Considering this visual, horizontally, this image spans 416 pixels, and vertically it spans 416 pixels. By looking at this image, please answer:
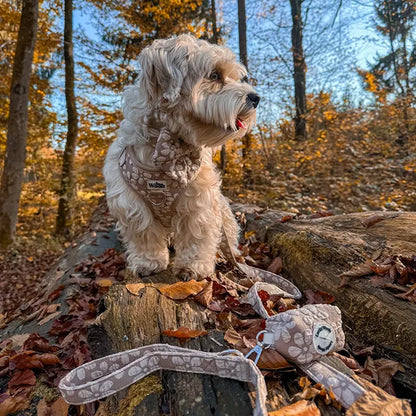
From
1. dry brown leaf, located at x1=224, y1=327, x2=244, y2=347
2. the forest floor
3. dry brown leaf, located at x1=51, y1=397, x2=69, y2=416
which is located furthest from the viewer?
the forest floor

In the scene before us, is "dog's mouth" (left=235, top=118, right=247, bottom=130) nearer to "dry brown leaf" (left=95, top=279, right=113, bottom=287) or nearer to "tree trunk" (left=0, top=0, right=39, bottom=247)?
"dry brown leaf" (left=95, top=279, right=113, bottom=287)

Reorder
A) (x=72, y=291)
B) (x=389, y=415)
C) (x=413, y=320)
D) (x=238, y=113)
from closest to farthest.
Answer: (x=389, y=415) → (x=413, y=320) → (x=238, y=113) → (x=72, y=291)

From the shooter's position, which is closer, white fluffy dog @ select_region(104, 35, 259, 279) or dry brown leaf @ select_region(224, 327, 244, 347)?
dry brown leaf @ select_region(224, 327, 244, 347)

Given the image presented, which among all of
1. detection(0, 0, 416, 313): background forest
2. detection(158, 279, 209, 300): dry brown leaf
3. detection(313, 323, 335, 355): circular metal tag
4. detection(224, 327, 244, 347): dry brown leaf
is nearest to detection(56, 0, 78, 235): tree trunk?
detection(0, 0, 416, 313): background forest

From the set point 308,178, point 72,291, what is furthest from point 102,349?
point 308,178

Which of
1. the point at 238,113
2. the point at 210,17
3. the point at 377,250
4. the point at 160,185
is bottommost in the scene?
the point at 377,250

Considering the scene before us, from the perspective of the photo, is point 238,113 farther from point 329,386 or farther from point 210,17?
point 210,17

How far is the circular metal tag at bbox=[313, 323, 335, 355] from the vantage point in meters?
1.63

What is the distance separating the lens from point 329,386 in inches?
57.4

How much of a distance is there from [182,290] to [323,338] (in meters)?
1.11

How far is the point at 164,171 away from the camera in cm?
274

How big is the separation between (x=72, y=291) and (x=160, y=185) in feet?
5.19

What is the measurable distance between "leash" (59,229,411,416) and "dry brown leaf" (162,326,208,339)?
26 centimetres

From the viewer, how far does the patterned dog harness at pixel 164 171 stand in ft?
8.63
